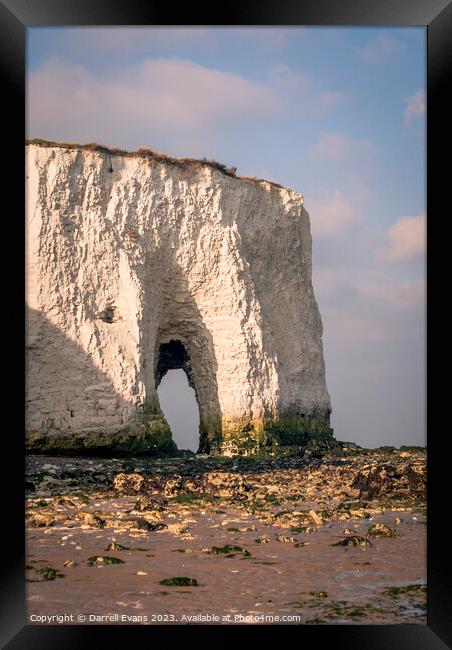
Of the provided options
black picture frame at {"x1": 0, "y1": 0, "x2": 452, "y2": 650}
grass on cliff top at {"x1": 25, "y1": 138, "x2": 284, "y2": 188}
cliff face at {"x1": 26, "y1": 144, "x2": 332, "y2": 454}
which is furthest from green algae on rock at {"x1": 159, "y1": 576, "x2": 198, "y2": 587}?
grass on cliff top at {"x1": 25, "y1": 138, "x2": 284, "y2": 188}

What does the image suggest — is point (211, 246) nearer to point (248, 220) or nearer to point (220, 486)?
point (248, 220)

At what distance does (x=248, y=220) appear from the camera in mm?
30312

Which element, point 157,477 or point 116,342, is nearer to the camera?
point 157,477

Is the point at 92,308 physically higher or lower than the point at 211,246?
lower

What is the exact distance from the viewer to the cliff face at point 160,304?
2419cm

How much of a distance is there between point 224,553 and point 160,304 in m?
19.5

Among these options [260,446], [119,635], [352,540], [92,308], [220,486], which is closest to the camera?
[119,635]

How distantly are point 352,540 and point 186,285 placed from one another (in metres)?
19.8

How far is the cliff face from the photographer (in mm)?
24188

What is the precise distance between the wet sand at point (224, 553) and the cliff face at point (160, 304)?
29.7 ft

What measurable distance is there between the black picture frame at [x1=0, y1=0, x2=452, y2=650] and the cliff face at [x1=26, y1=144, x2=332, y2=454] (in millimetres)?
17362

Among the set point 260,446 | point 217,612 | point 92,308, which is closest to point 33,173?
point 92,308
